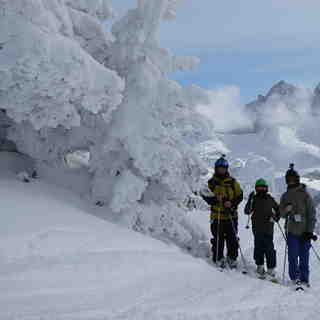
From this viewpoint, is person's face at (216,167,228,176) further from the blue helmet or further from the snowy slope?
the snowy slope

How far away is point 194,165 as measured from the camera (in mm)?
8953

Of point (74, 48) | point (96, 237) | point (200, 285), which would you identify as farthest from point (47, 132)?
point (200, 285)

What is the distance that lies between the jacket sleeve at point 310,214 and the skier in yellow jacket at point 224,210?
139 cm

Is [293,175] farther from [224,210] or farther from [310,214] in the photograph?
[224,210]

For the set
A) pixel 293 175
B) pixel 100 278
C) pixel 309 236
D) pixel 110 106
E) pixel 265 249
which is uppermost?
pixel 110 106

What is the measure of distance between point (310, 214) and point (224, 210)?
5.50 feet

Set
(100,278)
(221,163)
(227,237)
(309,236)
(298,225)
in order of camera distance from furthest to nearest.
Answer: (227,237), (221,163), (298,225), (309,236), (100,278)

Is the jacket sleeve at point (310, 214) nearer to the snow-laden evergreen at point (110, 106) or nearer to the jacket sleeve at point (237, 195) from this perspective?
the jacket sleeve at point (237, 195)

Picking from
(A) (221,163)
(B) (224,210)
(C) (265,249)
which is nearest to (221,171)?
(A) (221,163)

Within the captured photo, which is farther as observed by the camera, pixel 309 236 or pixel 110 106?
pixel 110 106

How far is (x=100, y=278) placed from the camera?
6289 millimetres

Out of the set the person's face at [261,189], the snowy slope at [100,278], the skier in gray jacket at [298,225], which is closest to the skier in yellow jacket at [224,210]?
the person's face at [261,189]

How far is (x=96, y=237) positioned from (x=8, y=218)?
1422 millimetres

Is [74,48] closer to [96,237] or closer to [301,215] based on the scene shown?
[96,237]
